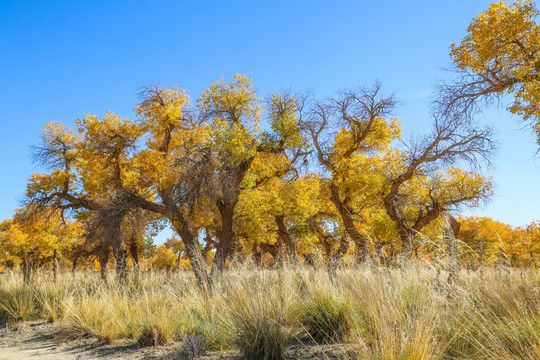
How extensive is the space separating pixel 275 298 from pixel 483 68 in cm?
934

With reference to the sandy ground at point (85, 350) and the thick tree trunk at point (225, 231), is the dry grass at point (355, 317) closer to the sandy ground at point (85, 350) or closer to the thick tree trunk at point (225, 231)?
the sandy ground at point (85, 350)

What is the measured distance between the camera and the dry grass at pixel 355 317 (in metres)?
3.65

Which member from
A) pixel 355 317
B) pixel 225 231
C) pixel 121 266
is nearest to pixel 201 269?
pixel 121 266

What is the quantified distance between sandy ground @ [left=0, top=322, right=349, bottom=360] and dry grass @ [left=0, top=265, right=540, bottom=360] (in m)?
0.19

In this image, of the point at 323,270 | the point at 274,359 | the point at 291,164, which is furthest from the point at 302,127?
the point at 274,359

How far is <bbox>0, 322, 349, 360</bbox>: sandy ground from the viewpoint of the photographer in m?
5.01

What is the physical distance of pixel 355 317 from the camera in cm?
529

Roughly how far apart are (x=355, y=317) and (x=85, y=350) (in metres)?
5.02

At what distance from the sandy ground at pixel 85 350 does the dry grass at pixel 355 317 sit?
19 centimetres

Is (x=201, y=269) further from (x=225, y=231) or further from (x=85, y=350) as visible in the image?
(x=225, y=231)

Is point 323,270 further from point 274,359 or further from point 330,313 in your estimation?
point 274,359

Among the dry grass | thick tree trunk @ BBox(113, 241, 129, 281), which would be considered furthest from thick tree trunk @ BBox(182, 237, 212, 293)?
thick tree trunk @ BBox(113, 241, 129, 281)

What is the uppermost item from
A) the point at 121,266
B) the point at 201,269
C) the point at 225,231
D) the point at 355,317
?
the point at 225,231

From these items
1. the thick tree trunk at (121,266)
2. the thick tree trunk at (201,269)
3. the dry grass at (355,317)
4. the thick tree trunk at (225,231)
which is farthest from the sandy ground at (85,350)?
the thick tree trunk at (225,231)
